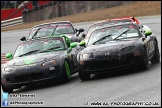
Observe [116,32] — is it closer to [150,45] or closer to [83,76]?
[150,45]

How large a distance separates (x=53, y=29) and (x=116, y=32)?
6754 millimetres

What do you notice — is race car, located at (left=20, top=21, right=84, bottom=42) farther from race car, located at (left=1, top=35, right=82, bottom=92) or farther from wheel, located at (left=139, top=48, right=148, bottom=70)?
wheel, located at (left=139, top=48, right=148, bottom=70)

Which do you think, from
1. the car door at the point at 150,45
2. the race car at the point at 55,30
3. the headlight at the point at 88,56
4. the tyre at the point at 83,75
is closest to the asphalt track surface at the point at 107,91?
the tyre at the point at 83,75

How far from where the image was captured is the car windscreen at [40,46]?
12.7 metres

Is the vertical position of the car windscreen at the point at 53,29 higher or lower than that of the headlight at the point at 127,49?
lower

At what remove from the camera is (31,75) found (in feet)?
37.7

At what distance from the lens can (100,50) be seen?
39.3 feet

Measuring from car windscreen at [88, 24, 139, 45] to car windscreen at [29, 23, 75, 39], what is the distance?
624 centimetres

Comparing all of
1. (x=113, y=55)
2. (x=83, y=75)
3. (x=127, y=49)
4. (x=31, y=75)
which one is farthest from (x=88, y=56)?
(x=31, y=75)

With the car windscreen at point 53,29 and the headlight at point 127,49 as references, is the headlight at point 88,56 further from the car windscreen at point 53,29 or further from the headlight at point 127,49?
the car windscreen at point 53,29

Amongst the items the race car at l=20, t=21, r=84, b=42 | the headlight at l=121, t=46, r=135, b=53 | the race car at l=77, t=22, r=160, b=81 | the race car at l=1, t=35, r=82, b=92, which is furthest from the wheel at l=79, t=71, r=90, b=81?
the race car at l=20, t=21, r=84, b=42

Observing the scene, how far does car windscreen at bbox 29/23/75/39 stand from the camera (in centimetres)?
1952

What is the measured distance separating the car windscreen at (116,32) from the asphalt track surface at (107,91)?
0.93 metres

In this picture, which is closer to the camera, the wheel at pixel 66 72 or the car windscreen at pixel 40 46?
the wheel at pixel 66 72
